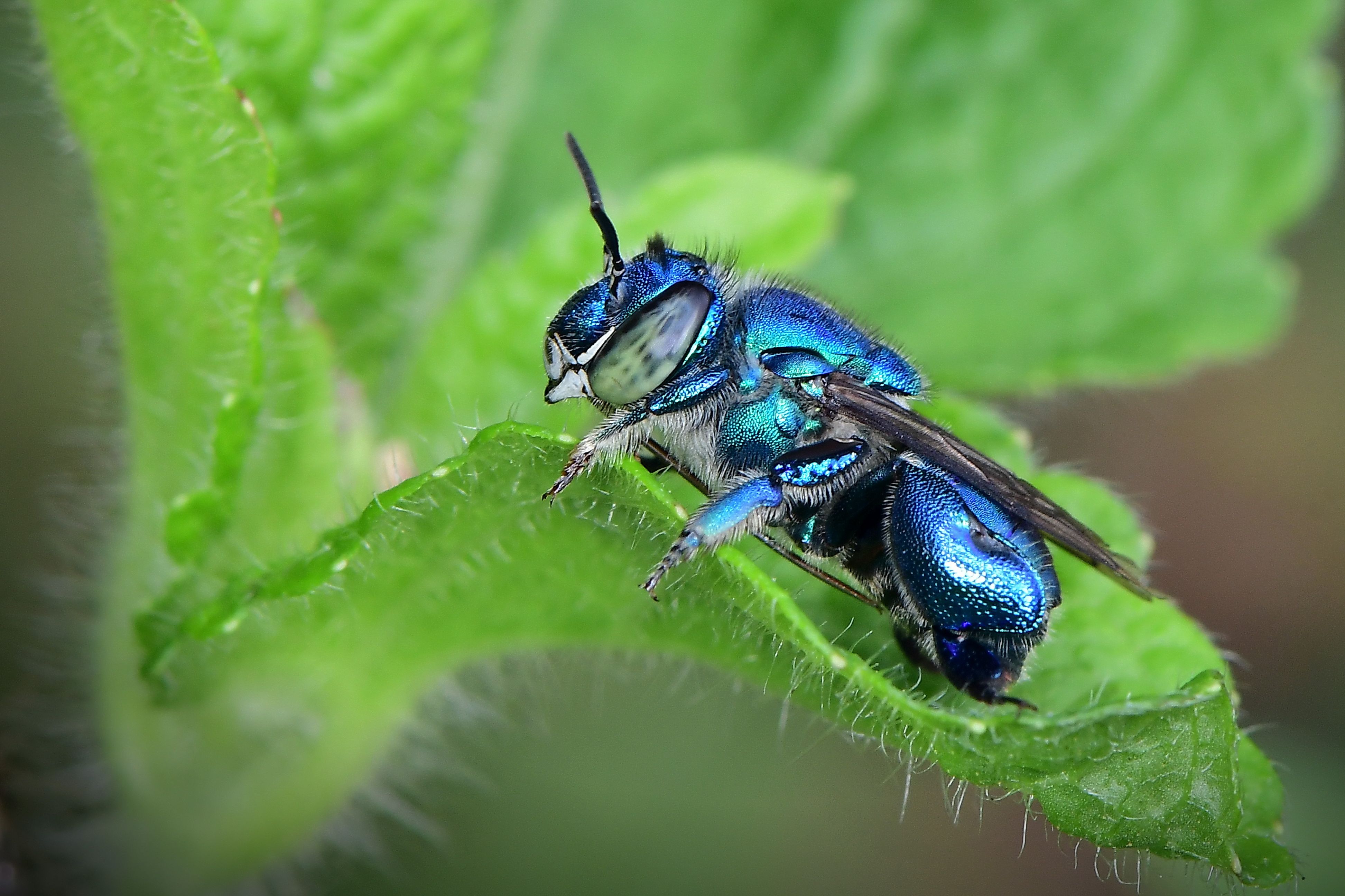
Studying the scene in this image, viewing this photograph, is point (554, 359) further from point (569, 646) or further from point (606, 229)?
point (569, 646)

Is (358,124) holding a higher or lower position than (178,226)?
higher

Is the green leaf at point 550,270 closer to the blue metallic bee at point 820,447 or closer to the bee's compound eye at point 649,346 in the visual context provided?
the blue metallic bee at point 820,447

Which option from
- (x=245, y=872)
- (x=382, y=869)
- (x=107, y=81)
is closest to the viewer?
(x=107, y=81)

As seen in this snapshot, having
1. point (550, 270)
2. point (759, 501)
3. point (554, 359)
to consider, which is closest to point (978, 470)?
point (759, 501)

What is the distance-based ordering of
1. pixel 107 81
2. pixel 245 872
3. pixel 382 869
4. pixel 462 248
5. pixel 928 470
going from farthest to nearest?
1. pixel 382 869
2. pixel 462 248
3. pixel 245 872
4. pixel 928 470
5. pixel 107 81

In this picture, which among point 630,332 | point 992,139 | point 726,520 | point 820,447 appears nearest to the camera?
point 726,520

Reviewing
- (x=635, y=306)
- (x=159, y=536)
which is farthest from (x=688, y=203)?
(x=159, y=536)

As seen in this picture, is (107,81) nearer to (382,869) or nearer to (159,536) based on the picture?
(159,536)

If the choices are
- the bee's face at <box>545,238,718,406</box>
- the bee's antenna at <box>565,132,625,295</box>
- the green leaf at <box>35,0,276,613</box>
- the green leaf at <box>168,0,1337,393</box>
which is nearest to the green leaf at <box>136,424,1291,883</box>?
the green leaf at <box>35,0,276,613</box>
